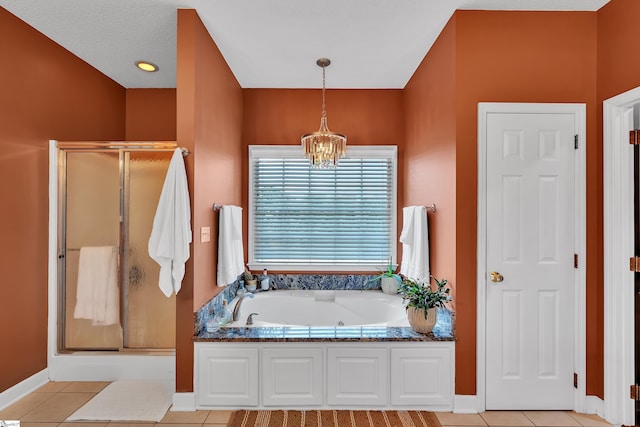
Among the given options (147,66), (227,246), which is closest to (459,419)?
(227,246)

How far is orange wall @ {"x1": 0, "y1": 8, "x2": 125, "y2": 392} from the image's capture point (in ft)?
7.57

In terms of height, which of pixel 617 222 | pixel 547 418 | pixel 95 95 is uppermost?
pixel 95 95

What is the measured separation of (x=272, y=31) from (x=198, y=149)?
3.34 feet

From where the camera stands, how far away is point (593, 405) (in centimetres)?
216

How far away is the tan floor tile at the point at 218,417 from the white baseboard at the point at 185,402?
0.13 meters

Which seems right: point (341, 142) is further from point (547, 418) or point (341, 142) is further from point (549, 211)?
point (547, 418)

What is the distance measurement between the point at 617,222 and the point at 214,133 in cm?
277

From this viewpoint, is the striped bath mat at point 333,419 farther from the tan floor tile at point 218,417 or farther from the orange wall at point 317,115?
the orange wall at point 317,115

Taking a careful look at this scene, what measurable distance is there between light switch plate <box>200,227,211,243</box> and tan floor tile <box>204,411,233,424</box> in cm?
112

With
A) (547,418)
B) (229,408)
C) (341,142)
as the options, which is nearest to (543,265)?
(547,418)

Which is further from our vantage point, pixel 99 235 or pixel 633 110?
pixel 99 235

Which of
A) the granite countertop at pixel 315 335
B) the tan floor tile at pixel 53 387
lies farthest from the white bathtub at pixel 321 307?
the tan floor tile at pixel 53 387

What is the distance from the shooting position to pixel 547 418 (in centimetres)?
212

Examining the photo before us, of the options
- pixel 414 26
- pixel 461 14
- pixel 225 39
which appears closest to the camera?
pixel 461 14
